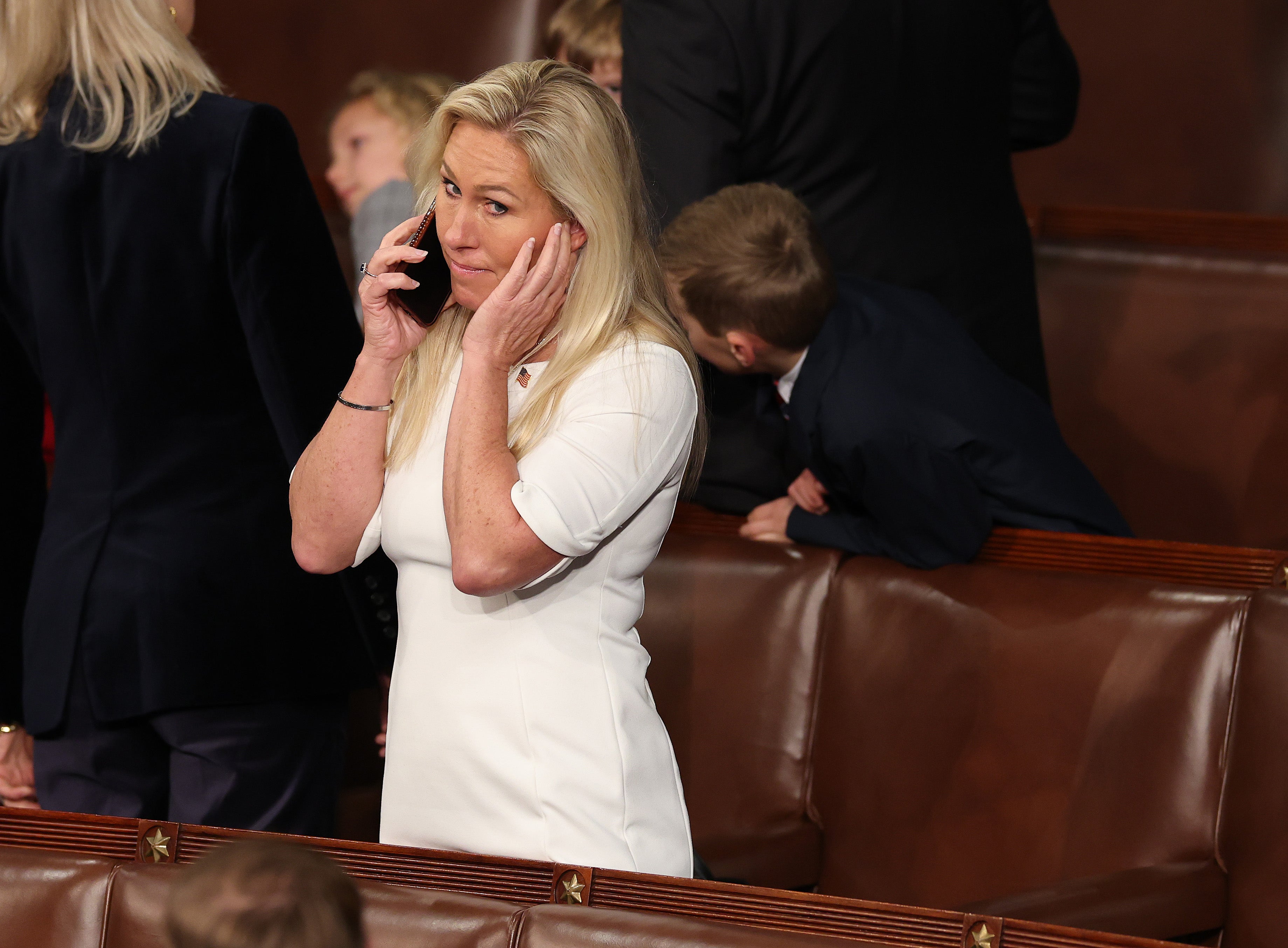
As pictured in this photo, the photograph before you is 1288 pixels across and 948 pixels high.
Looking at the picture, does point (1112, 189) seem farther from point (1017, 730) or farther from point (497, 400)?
point (497, 400)

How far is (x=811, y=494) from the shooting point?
216cm

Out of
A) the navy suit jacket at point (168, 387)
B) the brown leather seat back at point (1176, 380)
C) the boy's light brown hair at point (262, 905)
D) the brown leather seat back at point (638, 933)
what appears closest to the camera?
the boy's light brown hair at point (262, 905)

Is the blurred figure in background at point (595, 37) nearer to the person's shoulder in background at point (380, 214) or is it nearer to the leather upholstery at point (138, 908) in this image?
the person's shoulder in background at point (380, 214)

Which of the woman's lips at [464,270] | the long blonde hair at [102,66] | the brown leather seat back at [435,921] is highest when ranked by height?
the long blonde hair at [102,66]

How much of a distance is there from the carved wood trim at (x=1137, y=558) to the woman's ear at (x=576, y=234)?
938 millimetres

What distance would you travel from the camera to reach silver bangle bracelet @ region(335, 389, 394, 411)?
4.45 feet

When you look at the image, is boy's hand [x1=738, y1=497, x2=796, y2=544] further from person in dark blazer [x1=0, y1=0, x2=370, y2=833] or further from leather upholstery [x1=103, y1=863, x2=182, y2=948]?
leather upholstery [x1=103, y1=863, x2=182, y2=948]

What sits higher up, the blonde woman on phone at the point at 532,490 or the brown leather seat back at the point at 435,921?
the blonde woman on phone at the point at 532,490

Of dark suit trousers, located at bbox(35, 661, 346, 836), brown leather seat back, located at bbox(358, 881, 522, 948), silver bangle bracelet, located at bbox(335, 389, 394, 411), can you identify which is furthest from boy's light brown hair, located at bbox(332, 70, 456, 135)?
brown leather seat back, located at bbox(358, 881, 522, 948)

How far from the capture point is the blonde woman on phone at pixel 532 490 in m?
1.25

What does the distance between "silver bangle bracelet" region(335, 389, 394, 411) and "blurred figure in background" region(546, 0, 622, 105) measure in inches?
54.0

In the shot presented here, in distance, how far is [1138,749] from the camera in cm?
185

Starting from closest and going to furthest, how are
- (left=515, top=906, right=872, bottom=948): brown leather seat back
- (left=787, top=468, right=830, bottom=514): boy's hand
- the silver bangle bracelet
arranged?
(left=515, top=906, right=872, bottom=948): brown leather seat back → the silver bangle bracelet → (left=787, top=468, right=830, bottom=514): boy's hand

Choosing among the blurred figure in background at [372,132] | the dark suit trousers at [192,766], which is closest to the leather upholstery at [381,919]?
the dark suit trousers at [192,766]
